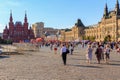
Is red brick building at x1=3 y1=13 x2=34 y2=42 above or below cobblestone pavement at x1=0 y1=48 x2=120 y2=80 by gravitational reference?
above

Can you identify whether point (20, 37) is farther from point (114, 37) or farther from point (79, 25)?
point (114, 37)

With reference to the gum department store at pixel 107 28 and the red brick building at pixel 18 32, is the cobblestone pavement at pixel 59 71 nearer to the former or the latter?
the gum department store at pixel 107 28

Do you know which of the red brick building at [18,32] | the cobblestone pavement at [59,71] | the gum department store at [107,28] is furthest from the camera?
the red brick building at [18,32]

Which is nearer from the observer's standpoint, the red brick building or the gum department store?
the gum department store

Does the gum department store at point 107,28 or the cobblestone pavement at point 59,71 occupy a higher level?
the gum department store at point 107,28

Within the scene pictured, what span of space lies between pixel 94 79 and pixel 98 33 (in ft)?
473

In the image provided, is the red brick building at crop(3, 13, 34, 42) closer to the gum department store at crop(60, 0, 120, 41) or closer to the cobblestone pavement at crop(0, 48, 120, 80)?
the gum department store at crop(60, 0, 120, 41)

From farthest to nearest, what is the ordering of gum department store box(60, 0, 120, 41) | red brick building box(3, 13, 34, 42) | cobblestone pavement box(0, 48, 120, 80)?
red brick building box(3, 13, 34, 42) → gum department store box(60, 0, 120, 41) → cobblestone pavement box(0, 48, 120, 80)

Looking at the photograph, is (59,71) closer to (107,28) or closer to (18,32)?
(107,28)

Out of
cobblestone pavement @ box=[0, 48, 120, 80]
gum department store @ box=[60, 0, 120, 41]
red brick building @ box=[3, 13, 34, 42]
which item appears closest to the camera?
cobblestone pavement @ box=[0, 48, 120, 80]

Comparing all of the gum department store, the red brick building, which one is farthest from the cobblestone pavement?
the red brick building

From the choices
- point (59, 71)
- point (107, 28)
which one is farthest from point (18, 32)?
point (59, 71)

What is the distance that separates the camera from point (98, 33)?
6220 inches

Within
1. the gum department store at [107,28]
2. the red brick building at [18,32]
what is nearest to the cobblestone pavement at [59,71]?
the gum department store at [107,28]
